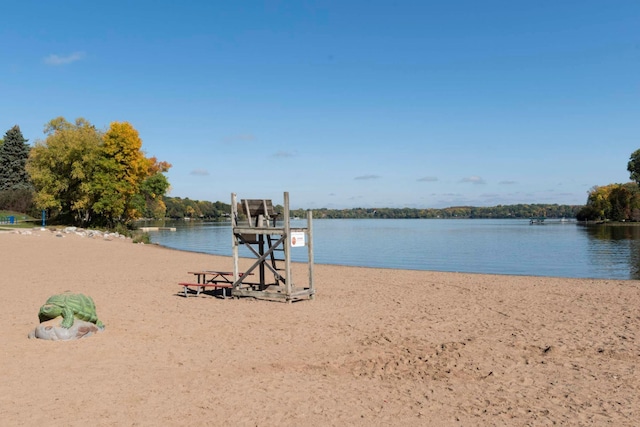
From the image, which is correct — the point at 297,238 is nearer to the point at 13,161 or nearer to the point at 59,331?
the point at 59,331

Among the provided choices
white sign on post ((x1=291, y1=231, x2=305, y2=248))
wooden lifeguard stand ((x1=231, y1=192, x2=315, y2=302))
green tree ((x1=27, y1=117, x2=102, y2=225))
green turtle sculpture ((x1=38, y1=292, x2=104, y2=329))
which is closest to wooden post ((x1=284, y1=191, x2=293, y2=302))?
wooden lifeguard stand ((x1=231, y1=192, x2=315, y2=302))

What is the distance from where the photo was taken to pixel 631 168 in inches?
4168

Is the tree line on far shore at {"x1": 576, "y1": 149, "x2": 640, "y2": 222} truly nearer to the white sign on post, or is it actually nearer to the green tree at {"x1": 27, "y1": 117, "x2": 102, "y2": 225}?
the green tree at {"x1": 27, "y1": 117, "x2": 102, "y2": 225}

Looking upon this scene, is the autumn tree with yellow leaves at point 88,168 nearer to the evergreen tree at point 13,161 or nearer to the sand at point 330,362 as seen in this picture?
the evergreen tree at point 13,161

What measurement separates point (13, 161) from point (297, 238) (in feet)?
255

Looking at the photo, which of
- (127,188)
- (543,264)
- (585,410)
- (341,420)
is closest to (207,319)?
(341,420)

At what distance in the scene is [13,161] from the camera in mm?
75375

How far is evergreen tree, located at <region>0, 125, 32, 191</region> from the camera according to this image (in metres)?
74.6

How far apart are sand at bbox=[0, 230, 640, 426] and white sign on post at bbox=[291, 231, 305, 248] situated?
171 cm

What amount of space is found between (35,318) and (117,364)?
4.44 metres

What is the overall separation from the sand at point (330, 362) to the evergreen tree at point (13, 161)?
2753 inches

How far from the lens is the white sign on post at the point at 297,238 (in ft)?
44.2

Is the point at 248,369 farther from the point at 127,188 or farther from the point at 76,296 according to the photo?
the point at 127,188

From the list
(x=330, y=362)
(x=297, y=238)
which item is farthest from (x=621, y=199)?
(x=330, y=362)
